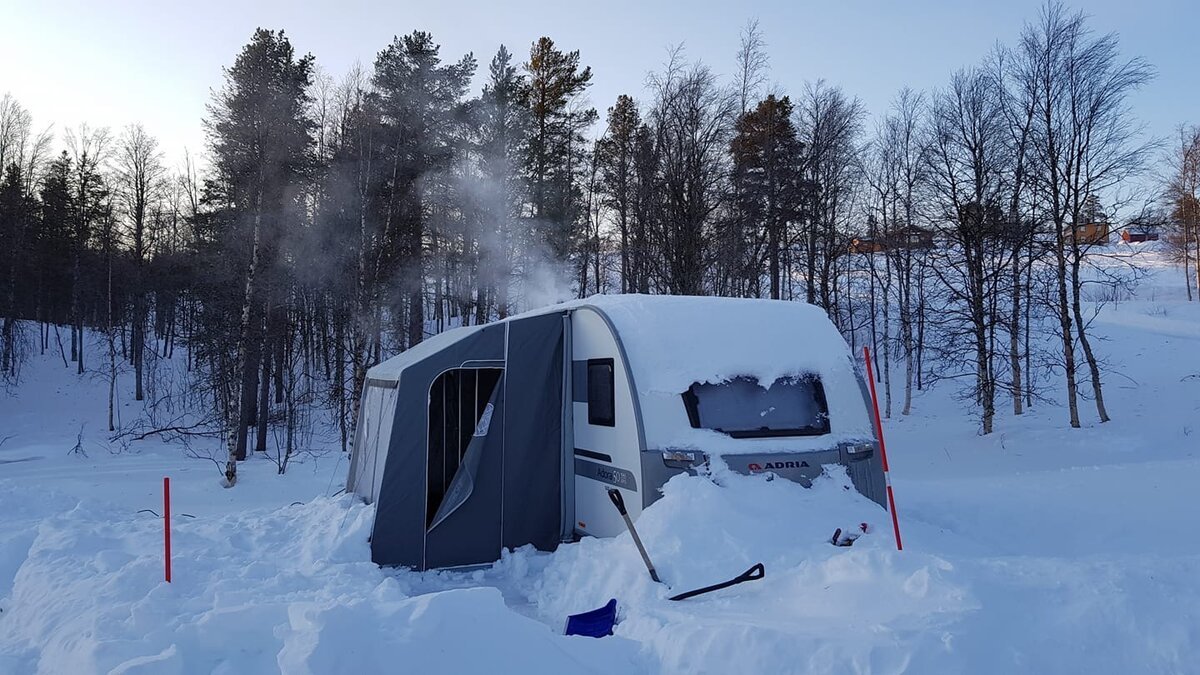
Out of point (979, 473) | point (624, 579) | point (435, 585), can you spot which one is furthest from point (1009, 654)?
point (979, 473)

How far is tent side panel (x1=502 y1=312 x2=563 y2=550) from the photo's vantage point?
6.86 m

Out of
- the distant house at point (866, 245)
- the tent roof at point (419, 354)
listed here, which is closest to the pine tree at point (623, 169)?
the distant house at point (866, 245)

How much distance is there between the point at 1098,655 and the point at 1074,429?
15.7m

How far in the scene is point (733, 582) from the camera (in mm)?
4477

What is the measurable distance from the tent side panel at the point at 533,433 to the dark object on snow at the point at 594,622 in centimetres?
216

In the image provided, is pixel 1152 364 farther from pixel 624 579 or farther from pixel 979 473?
pixel 624 579

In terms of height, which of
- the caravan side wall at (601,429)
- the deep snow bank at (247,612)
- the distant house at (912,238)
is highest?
the distant house at (912,238)

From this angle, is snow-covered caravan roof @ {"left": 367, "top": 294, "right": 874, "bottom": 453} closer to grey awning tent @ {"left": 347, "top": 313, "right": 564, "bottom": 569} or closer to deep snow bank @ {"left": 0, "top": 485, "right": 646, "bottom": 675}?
grey awning tent @ {"left": 347, "top": 313, "right": 564, "bottom": 569}

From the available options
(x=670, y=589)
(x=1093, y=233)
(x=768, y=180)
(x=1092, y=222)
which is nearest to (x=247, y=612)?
(x=670, y=589)

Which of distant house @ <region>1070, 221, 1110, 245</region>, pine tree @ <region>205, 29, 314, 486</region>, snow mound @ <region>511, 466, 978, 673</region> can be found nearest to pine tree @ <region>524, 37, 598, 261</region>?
pine tree @ <region>205, 29, 314, 486</region>

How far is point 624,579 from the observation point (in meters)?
5.08

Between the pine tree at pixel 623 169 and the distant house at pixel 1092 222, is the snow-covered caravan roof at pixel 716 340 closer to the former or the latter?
the pine tree at pixel 623 169

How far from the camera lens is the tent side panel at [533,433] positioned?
22.5 ft

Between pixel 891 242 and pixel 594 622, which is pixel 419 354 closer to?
pixel 594 622
